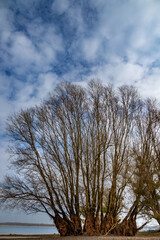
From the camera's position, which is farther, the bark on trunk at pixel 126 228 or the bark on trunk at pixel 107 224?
the bark on trunk at pixel 126 228

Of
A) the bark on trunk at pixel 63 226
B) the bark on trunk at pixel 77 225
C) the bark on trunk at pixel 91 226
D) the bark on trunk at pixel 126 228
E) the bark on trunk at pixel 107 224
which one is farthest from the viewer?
the bark on trunk at pixel 126 228

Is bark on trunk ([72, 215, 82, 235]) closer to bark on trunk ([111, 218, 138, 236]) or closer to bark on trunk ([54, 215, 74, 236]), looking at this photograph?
bark on trunk ([54, 215, 74, 236])

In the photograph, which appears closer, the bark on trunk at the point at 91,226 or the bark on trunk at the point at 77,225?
the bark on trunk at the point at 77,225

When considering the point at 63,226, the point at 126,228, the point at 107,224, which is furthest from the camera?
the point at 126,228

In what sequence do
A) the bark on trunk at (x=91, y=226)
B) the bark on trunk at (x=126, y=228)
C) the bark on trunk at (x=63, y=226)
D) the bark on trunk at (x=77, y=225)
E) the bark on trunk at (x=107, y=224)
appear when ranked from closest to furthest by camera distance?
1. the bark on trunk at (x=77, y=225)
2. the bark on trunk at (x=91, y=226)
3. the bark on trunk at (x=63, y=226)
4. the bark on trunk at (x=107, y=224)
5. the bark on trunk at (x=126, y=228)

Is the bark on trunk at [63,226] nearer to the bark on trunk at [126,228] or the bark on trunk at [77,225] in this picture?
the bark on trunk at [77,225]

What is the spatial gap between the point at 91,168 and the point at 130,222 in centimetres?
465

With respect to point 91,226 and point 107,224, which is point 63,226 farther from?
point 107,224

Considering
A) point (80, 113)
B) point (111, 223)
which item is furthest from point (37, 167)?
point (111, 223)

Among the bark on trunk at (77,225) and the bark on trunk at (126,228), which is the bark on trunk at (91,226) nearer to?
the bark on trunk at (77,225)

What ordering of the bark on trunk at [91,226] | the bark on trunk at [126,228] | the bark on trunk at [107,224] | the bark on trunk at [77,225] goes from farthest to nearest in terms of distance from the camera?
the bark on trunk at [126,228], the bark on trunk at [107,224], the bark on trunk at [91,226], the bark on trunk at [77,225]

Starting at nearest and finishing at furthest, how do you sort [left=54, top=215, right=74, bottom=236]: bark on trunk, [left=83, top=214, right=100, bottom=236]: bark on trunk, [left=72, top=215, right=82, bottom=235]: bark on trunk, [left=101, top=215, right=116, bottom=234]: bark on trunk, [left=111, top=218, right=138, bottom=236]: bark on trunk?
[left=72, top=215, right=82, bottom=235]: bark on trunk < [left=83, top=214, right=100, bottom=236]: bark on trunk < [left=54, top=215, right=74, bottom=236]: bark on trunk < [left=101, top=215, right=116, bottom=234]: bark on trunk < [left=111, top=218, right=138, bottom=236]: bark on trunk

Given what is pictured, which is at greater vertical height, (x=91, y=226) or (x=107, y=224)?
(x=107, y=224)

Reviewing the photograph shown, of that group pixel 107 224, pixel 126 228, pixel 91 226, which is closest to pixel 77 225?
pixel 91 226
